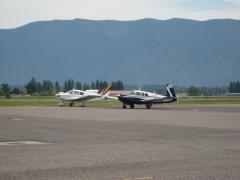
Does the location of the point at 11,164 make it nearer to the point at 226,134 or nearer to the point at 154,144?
the point at 154,144

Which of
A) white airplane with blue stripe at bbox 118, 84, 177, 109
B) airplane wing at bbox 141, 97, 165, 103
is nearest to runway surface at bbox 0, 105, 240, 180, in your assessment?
white airplane with blue stripe at bbox 118, 84, 177, 109

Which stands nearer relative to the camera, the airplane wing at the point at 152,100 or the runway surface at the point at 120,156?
the runway surface at the point at 120,156

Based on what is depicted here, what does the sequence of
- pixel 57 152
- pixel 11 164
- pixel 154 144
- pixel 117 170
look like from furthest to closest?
pixel 154 144 → pixel 57 152 → pixel 11 164 → pixel 117 170

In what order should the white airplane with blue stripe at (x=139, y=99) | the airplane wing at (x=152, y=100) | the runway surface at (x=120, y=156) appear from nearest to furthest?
1. the runway surface at (x=120, y=156)
2. the white airplane with blue stripe at (x=139, y=99)
3. the airplane wing at (x=152, y=100)

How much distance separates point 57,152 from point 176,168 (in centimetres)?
457

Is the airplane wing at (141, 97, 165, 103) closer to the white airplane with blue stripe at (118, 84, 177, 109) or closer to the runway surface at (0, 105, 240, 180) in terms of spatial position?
the white airplane with blue stripe at (118, 84, 177, 109)

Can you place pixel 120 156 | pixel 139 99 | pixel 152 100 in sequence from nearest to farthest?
pixel 120 156
pixel 139 99
pixel 152 100

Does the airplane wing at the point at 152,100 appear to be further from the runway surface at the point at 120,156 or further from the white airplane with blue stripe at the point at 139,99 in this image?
the runway surface at the point at 120,156

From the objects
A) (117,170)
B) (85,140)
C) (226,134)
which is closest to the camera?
(117,170)

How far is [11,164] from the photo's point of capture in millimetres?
14523

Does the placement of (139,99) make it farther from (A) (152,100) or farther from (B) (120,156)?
(B) (120,156)

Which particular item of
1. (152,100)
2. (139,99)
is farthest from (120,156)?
(152,100)

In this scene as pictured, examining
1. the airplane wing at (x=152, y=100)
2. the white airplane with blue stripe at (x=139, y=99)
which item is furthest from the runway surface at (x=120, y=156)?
the airplane wing at (x=152, y=100)

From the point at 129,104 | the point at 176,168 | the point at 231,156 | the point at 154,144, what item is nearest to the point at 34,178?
the point at 176,168
